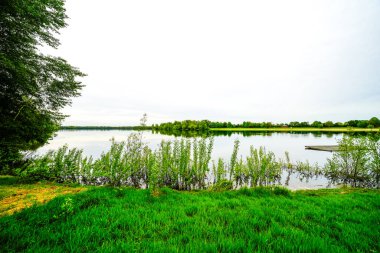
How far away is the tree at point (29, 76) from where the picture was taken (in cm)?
860

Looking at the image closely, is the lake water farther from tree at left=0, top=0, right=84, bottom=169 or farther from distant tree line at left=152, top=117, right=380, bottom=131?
distant tree line at left=152, top=117, right=380, bottom=131

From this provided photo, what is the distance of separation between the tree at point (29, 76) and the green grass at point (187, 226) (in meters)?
5.97

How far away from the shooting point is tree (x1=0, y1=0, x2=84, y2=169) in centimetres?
860

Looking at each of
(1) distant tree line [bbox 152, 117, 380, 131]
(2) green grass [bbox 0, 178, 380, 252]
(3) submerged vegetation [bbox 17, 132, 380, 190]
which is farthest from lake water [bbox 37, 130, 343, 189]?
(1) distant tree line [bbox 152, 117, 380, 131]

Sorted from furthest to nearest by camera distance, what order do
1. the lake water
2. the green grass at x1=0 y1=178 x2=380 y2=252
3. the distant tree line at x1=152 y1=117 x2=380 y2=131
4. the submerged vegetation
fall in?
the distant tree line at x1=152 y1=117 x2=380 y2=131, the lake water, the submerged vegetation, the green grass at x1=0 y1=178 x2=380 y2=252

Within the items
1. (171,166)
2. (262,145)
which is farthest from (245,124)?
(171,166)

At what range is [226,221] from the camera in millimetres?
4926

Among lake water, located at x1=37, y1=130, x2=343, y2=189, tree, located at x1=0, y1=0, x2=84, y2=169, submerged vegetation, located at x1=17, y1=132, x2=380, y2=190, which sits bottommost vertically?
lake water, located at x1=37, y1=130, x2=343, y2=189

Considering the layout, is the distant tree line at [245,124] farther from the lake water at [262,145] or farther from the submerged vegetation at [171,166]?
the submerged vegetation at [171,166]

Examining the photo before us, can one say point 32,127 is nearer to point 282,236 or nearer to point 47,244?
point 47,244

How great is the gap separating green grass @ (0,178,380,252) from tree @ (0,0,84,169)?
5.97 m

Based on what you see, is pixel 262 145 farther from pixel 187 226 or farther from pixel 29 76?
pixel 29 76

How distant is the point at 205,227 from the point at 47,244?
137 inches

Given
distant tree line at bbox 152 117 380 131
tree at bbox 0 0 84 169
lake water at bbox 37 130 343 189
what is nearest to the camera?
tree at bbox 0 0 84 169
